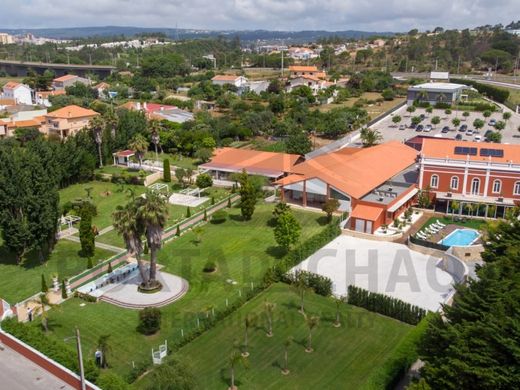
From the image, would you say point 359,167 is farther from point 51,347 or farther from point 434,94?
point 434,94

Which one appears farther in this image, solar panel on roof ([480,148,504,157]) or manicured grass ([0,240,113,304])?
solar panel on roof ([480,148,504,157])

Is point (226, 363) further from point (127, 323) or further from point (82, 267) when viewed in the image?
point (82, 267)

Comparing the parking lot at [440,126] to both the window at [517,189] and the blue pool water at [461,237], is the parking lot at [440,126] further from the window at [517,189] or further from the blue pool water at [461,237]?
the blue pool water at [461,237]

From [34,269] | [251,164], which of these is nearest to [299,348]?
[34,269]

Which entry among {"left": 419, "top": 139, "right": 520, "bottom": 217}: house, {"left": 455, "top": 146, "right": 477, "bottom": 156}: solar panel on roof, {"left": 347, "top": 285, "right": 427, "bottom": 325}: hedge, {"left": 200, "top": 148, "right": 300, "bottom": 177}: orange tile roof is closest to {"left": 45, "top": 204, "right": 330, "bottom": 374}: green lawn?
{"left": 347, "top": 285, "right": 427, "bottom": 325}: hedge

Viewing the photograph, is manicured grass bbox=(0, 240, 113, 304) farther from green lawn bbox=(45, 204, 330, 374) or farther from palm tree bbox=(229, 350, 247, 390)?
palm tree bbox=(229, 350, 247, 390)

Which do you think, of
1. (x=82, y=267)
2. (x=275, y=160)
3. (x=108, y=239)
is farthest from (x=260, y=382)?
(x=275, y=160)

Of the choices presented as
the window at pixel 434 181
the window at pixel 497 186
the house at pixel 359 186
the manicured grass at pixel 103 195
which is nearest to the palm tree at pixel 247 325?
the house at pixel 359 186
